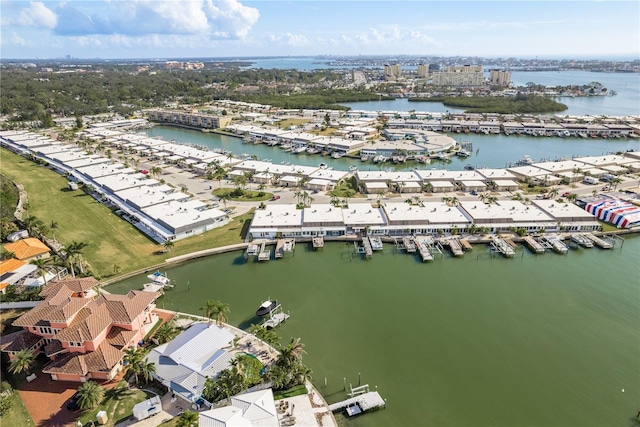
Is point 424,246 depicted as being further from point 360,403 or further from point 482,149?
point 482,149

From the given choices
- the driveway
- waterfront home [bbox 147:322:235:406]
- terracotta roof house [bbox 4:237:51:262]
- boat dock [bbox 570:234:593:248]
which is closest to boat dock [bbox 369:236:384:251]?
waterfront home [bbox 147:322:235:406]

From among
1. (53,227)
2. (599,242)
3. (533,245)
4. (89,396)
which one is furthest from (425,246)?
(53,227)

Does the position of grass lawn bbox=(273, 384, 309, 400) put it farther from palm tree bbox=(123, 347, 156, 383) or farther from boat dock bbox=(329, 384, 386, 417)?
palm tree bbox=(123, 347, 156, 383)

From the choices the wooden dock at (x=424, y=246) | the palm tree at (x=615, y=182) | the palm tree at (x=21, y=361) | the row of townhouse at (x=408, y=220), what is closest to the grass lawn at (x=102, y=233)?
the row of townhouse at (x=408, y=220)

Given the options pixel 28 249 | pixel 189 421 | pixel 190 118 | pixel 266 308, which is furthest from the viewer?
pixel 190 118

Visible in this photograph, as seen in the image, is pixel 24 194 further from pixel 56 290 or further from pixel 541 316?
pixel 541 316

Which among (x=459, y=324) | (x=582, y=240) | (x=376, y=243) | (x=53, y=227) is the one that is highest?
(x=53, y=227)
